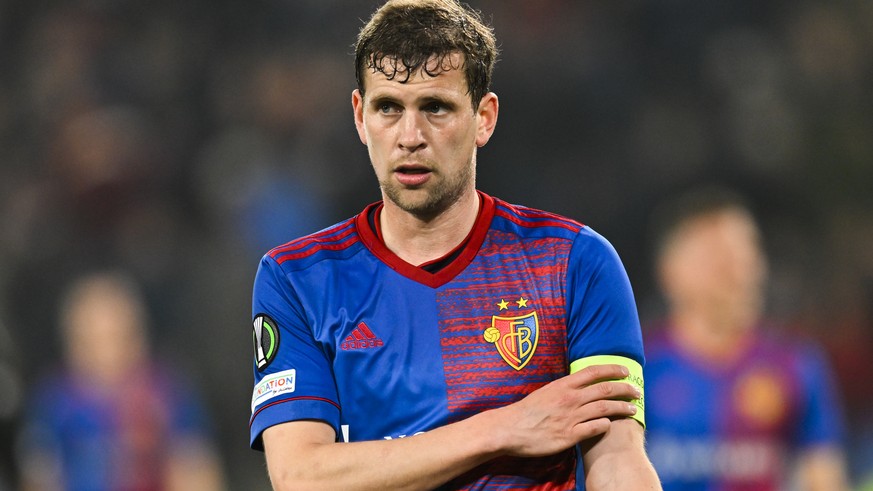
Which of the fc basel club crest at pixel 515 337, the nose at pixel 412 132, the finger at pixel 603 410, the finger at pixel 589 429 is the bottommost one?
the finger at pixel 589 429

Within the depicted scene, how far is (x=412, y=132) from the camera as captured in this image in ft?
9.61

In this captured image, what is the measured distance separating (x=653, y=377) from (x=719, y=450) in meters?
0.45

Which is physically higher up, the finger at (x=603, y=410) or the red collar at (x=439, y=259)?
the red collar at (x=439, y=259)

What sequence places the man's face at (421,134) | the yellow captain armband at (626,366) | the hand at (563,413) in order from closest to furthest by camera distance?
the hand at (563,413), the yellow captain armband at (626,366), the man's face at (421,134)

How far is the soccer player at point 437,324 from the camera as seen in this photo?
274 centimetres

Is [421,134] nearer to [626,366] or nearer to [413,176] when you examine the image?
[413,176]

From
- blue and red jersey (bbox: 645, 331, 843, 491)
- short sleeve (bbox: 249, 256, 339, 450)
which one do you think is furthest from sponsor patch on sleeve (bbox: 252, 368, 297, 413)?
blue and red jersey (bbox: 645, 331, 843, 491)

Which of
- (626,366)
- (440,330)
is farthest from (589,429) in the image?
(440,330)

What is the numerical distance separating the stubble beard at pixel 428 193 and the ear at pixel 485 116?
103 mm

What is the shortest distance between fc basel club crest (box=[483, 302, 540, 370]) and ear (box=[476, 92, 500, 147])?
0.50m

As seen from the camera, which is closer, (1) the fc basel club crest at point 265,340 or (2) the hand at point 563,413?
(2) the hand at point 563,413

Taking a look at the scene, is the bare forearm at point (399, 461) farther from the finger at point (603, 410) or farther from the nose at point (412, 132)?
the nose at point (412, 132)

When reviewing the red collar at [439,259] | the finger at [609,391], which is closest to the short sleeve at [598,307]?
the finger at [609,391]

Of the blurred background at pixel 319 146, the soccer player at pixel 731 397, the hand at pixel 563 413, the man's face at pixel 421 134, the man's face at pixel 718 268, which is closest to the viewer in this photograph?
the hand at pixel 563 413
